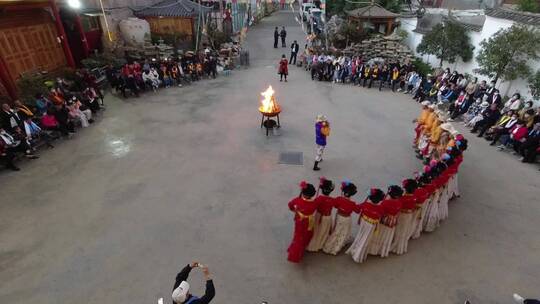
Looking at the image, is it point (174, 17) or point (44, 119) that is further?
point (174, 17)

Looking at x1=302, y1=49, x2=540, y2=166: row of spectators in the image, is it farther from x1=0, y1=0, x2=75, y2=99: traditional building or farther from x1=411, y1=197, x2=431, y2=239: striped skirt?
x1=0, y1=0, x2=75, y2=99: traditional building

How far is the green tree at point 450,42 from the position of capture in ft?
46.3

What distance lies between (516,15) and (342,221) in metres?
12.0

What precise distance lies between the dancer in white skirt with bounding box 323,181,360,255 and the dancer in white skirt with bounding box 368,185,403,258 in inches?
18.7

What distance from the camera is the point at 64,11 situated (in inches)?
585

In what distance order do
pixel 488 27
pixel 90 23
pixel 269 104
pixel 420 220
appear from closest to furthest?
pixel 420 220 < pixel 269 104 < pixel 488 27 < pixel 90 23

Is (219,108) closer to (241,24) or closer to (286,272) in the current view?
(286,272)

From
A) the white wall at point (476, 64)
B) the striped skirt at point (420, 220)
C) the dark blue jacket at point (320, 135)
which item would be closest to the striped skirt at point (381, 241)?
the striped skirt at point (420, 220)

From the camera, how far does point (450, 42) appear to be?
1423 centimetres

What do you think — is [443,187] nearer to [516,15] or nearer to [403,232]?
[403,232]

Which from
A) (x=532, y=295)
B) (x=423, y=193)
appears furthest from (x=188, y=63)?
(x=532, y=295)

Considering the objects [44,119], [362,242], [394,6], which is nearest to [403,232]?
[362,242]

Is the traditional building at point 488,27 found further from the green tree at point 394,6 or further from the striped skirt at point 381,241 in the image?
the striped skirt at point 381,241

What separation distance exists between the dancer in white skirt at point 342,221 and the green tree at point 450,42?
1248cm
